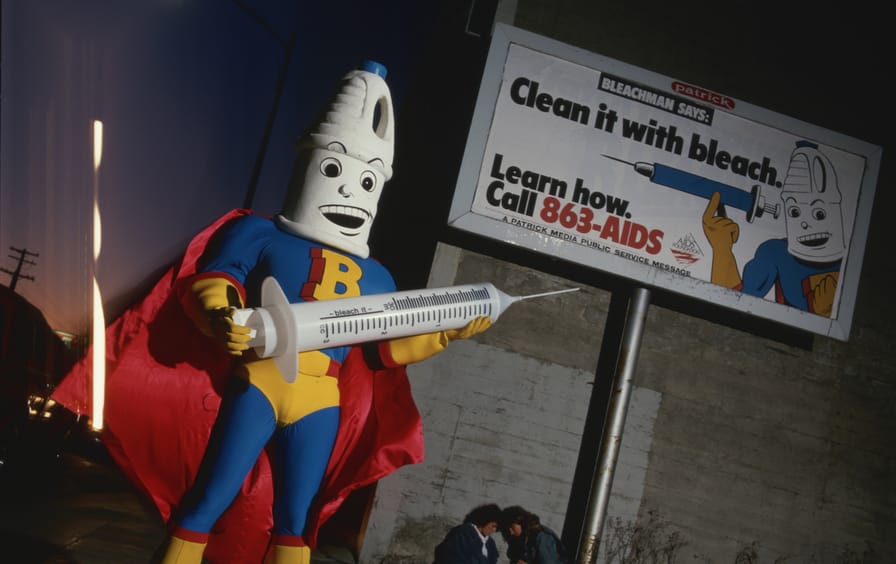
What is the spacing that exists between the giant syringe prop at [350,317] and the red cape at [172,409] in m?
0.76

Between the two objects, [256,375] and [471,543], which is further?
[471,543]

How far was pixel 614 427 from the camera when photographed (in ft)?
16.8

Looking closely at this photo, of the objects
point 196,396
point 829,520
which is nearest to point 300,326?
point 196,396

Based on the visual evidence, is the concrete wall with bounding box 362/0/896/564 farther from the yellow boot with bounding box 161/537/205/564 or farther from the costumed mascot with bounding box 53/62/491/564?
the yellow boot with bounding box 161/537/205/564

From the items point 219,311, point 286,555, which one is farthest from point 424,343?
point 286,555

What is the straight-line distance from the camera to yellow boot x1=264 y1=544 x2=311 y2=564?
329cm

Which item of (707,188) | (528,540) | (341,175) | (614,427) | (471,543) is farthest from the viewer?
(707,188)

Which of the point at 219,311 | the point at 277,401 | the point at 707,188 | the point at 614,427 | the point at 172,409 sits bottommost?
the point at 172,409

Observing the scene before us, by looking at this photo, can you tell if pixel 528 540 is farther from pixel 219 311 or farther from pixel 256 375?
pixel 219 311

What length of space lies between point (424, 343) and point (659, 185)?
2668 mm

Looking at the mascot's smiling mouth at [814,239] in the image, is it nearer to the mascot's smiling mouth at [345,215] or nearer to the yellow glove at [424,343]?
the yellow glove at [424,343]

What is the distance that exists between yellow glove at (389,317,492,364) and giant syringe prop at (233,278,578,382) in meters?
0.07

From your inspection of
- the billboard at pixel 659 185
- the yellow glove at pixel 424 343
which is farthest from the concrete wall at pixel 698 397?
the yellow glove at pixel 424 343

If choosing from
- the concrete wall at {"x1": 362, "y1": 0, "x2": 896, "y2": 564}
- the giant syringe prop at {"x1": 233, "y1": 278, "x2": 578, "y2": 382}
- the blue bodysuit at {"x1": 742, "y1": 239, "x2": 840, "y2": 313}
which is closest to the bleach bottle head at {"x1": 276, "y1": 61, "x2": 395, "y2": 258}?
the giant syringe prop at {"x1": 233, "y1": 278, "x2": 578, "y2": 382}
